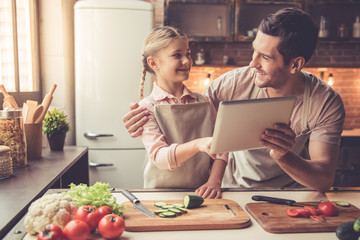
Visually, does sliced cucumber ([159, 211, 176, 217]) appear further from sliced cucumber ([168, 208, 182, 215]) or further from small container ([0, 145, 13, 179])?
small container ([0, 145, 13, 179])

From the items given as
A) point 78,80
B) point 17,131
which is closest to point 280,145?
point 17,131

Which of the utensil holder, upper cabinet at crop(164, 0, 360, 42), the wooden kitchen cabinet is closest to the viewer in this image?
the utensil holder

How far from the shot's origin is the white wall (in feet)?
11.8

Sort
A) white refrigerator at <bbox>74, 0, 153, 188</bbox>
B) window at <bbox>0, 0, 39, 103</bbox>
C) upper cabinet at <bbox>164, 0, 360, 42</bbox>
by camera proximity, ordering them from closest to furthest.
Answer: window at <bbox>0, 0, 39, 103</bbox>
white refrigerator at <bbox>74, 0, 153, 188</bbox>
upper cabinet at <bbox>164, 0, 360, 42</bbox>

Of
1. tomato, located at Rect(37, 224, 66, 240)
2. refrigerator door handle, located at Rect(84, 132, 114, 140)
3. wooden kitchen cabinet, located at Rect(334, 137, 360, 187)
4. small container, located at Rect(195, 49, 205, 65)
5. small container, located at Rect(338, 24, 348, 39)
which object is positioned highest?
small container, located at Rect(338, 24, 348, 39)

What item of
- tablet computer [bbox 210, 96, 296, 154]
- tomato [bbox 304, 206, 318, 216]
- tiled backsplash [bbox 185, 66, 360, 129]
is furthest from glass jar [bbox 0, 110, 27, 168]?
tiled backsplash [bbox 185, 66, 360, 129]

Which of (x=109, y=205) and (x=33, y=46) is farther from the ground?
(x=33, y=46)

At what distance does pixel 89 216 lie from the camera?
1037 millimetres

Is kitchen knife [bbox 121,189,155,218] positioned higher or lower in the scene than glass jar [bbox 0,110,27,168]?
lower

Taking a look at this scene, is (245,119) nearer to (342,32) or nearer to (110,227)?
(110,227)

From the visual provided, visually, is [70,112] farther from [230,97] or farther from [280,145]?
[280,145]

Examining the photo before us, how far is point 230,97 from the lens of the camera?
188 centimetres

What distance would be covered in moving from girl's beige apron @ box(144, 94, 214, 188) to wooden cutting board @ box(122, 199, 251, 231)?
337 mm

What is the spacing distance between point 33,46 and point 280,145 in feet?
9.66
